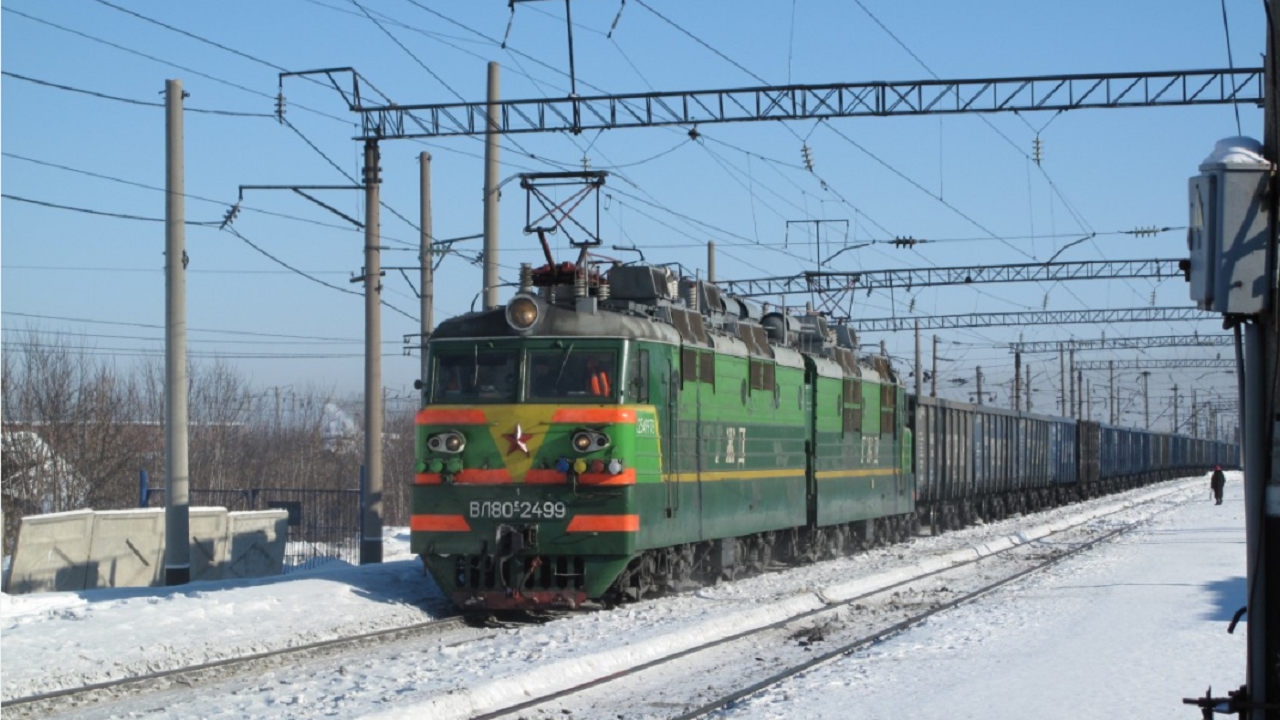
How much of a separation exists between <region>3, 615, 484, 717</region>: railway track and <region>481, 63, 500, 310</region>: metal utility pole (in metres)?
8.04

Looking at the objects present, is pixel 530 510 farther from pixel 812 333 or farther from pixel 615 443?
pixel 812 333

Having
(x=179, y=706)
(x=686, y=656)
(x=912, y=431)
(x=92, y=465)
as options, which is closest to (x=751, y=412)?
(x=686, y=656)

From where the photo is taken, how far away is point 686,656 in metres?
13.1

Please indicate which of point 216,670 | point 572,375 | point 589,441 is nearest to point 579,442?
point 589,441

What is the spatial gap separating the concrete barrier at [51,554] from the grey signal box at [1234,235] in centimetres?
1900

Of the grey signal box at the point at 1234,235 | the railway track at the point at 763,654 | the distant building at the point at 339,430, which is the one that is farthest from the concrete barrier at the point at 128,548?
the distant building at the point at 339,430

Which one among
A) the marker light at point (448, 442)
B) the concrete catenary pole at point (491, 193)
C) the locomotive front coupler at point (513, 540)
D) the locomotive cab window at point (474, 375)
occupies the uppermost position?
the concrete catenary pole at point (491, 193)

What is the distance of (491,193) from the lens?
22703 mm

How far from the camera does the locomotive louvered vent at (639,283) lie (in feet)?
58.6

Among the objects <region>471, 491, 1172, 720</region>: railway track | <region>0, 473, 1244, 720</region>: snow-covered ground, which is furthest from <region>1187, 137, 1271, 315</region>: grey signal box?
<region>471, 491, 1172, 720</region>: railway track

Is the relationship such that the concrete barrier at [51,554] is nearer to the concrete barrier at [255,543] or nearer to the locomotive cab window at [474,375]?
the concrete barrier at [255,543]

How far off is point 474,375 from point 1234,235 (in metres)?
11.1

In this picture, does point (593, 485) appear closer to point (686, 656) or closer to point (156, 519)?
point (686, 656)

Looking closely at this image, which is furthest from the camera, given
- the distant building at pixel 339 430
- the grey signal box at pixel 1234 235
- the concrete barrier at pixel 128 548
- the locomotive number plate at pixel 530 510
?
the distant building at pixel 339 430
